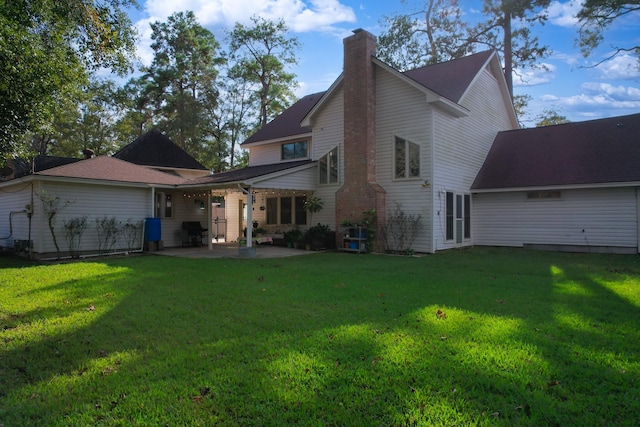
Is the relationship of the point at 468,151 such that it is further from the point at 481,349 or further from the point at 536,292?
the point at 481,349

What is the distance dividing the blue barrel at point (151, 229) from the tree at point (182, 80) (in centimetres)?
1660

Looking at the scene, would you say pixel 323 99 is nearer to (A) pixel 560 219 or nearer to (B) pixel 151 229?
(B) pixel 151 229

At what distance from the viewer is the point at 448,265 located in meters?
9.72

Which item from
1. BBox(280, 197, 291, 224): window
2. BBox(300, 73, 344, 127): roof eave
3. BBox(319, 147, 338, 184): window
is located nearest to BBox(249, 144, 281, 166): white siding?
BBox(280, 197, 291, 224): window

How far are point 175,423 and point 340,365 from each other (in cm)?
144

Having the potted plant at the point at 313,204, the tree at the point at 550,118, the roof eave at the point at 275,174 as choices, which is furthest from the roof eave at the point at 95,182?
the tree at the point at 550,118

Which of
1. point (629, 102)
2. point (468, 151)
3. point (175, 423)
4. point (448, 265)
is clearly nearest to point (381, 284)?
point (448, 265)

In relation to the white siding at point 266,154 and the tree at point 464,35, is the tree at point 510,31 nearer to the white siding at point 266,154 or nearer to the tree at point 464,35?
the tree at point 464,35

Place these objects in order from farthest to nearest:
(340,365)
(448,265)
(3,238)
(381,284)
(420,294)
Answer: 1. (3,238)
2. (448,265)
3. (381,284)
4. (420,294)
5. (340,365)

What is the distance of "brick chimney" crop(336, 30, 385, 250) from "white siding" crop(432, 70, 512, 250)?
2032mm

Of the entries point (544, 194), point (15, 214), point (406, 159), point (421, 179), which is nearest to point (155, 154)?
point (15, 214)

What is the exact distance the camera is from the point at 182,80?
29875 millimetres

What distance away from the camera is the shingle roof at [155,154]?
65.0 ft

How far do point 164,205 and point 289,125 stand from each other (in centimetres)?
710
